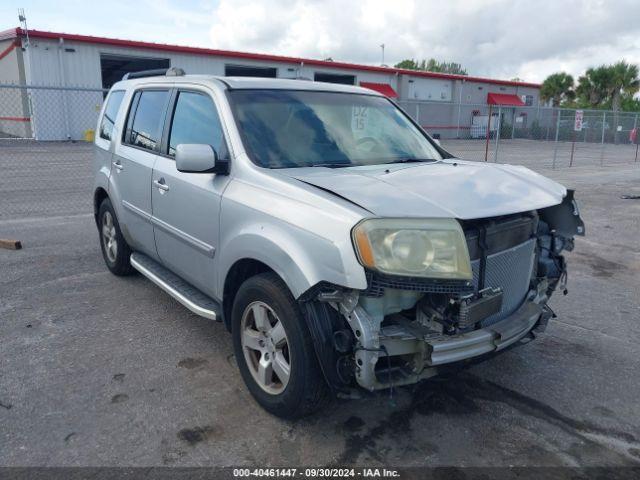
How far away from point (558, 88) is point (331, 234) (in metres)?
52.6

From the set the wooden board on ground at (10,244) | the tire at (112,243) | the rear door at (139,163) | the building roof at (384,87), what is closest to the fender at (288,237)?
the rear door at (139,163)

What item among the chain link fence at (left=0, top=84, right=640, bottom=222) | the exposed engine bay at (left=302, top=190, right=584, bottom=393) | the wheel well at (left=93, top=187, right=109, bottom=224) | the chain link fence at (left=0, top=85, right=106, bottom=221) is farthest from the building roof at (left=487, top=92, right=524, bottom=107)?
the exposed engine bay at (left=302, top=190, right=584, bottom=393)

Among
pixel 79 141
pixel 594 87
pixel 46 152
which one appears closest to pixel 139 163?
pixel 46 152

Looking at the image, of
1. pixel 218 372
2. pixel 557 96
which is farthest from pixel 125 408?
pixel 557 96

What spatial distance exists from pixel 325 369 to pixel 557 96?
5328 centimetres

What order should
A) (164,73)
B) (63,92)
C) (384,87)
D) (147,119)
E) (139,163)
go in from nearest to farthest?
1. (139,163)
2. (147,119)
3. (164,73)
4. (63,92)
5. (384,87)

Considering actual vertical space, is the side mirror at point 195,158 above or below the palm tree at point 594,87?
below

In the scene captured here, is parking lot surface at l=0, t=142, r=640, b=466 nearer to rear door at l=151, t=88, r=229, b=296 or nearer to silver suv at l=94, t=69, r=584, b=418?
silver suv at l=94, t=69, r=584, b=418

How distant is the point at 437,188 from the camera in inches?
122

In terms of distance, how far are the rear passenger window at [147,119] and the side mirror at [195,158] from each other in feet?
4.01

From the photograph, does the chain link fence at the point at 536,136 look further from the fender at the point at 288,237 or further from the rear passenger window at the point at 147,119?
the fender at the point at 288,237

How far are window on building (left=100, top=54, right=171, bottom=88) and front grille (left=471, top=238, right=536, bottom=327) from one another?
27.8 m

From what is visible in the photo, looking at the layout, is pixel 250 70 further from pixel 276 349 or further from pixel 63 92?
pixel 276 349

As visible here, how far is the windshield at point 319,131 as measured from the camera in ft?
11.8
